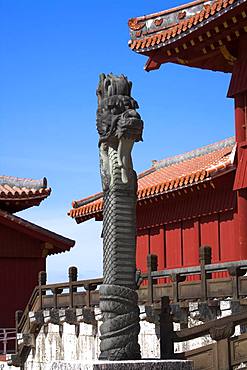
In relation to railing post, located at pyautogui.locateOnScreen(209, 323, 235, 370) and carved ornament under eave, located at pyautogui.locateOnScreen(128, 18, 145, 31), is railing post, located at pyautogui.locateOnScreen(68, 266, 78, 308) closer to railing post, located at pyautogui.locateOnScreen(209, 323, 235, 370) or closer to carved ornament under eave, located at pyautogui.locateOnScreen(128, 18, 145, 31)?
carved ornament under eave, located at pyautogui.locateOnScreen(128, 18, 145, 31)

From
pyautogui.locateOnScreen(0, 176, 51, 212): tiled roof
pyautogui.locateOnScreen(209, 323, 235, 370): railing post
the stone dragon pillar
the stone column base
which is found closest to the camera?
the stone column base

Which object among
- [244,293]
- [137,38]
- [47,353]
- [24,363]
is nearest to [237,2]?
[137,38]

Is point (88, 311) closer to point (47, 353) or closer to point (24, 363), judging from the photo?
point (47, 353)

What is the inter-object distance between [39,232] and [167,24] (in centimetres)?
963

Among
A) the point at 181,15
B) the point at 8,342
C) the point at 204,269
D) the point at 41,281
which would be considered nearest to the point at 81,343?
the point at 41,281

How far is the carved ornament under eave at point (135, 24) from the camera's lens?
947 inches

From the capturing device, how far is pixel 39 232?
3009 cm

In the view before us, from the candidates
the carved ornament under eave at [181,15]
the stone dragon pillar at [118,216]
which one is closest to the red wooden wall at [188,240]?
the carved ornament under eave at [181,15]

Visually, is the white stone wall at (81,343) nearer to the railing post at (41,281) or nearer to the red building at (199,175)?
the railing post at (41,281)

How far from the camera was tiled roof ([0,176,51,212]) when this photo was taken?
31953 mm

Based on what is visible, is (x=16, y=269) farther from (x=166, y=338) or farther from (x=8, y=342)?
(x=166, y=338)

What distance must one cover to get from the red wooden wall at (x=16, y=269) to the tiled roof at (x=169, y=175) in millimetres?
1929

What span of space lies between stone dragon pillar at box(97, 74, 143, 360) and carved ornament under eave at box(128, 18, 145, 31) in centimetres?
1171

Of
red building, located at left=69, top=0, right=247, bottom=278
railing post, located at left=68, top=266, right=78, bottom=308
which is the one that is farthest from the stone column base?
railing post, located at left=68, top=266, right=78, bottom=308
